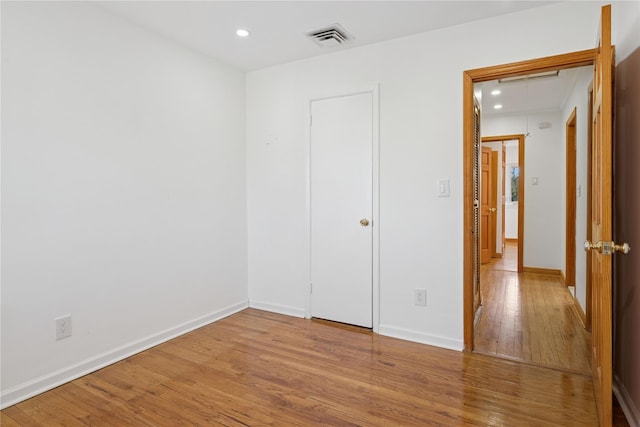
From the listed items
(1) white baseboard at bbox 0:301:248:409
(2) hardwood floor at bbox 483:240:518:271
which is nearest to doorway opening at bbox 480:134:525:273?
(2) hardwood floor at bbox 483:240:518:271

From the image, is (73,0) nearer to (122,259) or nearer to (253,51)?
(253,51)

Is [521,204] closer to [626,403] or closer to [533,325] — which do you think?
[533,325]

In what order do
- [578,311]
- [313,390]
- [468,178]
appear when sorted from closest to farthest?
[313,390], [468,178], [578,311]

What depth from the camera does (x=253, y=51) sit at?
318 centimetres

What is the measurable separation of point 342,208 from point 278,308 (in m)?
1.25

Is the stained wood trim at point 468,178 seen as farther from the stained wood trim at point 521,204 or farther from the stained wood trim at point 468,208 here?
the stained wood trim at point 521,204

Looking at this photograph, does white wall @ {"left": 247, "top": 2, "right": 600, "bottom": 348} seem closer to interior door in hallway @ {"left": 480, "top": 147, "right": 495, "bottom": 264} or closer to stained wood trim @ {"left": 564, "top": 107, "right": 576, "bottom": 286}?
stained wood trim @ {"left": 564, "top": 107, "right": 576, "bottom": 286}

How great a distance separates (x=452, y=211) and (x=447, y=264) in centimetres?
42

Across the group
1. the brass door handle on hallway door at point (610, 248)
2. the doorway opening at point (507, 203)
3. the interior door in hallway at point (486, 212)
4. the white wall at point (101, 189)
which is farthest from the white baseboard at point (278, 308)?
the interior door in hallway at point (486, 212)

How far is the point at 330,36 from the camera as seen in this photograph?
2.86m

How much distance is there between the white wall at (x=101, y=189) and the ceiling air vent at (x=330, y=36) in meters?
1.06

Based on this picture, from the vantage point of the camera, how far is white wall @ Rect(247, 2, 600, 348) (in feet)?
8.34

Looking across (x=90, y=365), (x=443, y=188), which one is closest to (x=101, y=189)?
(x=90, y=365)

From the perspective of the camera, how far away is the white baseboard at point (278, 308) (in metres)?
3.52
